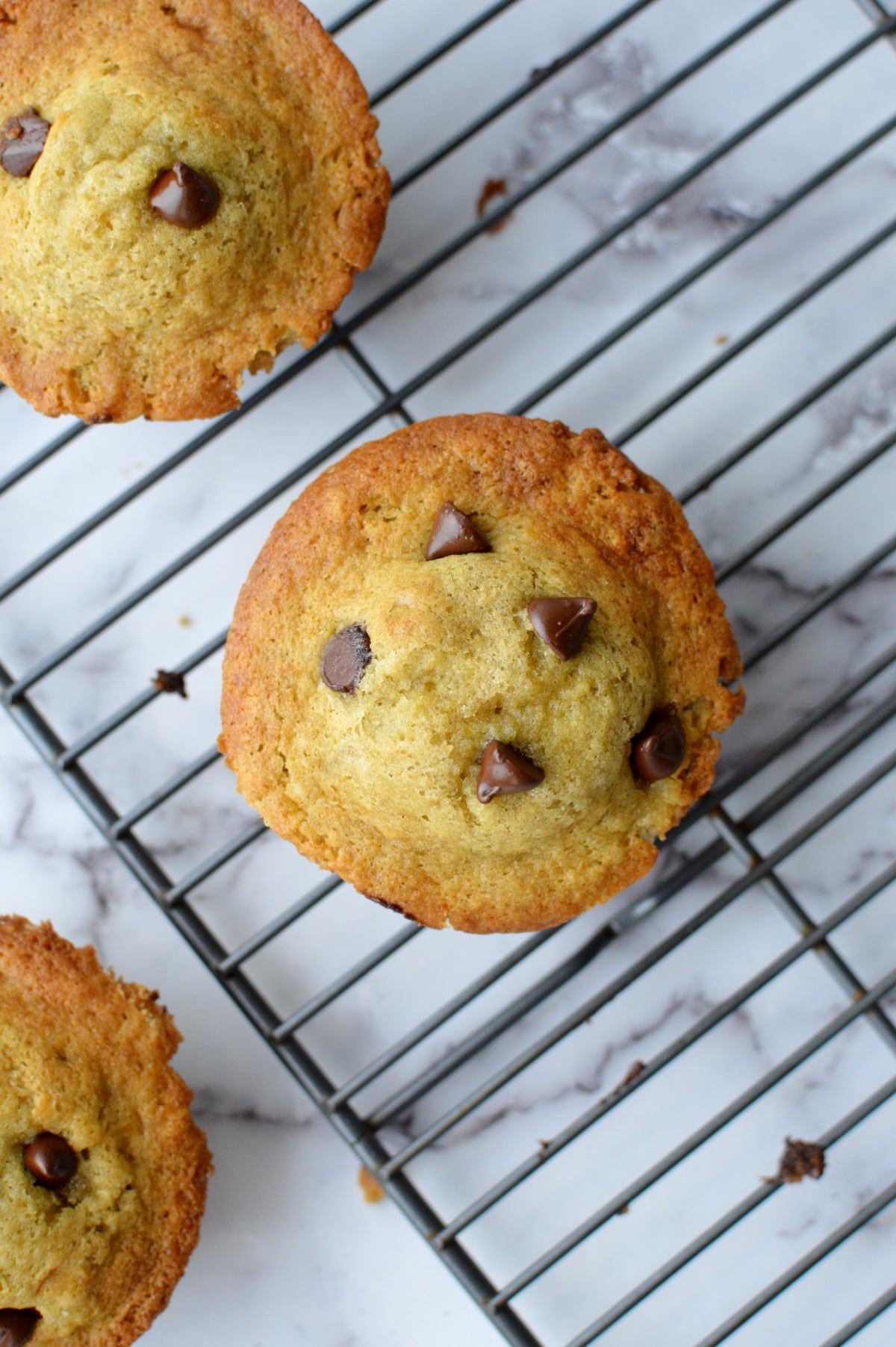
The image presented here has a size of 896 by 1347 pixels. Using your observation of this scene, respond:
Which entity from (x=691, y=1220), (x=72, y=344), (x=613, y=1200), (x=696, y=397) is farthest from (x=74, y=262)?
(x=691, y=1220)

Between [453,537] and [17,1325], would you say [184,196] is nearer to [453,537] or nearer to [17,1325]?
[453,537]

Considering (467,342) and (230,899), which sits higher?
(467,342)

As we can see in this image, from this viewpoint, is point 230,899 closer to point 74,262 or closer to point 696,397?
point 74,262

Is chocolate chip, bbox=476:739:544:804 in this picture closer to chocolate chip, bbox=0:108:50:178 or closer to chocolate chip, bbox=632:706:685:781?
chocolate chip, bbox=632:706:685:781

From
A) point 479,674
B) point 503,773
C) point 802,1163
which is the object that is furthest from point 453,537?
point 802,1163

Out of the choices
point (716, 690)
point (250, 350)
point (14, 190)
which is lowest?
point (716, 690)

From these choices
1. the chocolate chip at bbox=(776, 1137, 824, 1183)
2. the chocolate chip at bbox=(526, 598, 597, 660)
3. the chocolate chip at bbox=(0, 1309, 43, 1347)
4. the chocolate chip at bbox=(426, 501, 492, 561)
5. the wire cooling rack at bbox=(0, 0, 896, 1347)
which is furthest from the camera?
the wire cooling rack at bbox=(0, 0, 896, 1347)

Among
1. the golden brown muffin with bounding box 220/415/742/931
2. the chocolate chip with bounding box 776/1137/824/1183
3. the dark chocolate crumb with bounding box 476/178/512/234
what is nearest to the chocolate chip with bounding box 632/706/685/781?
the golden brown muffin with bounding box 220/415/742/931
